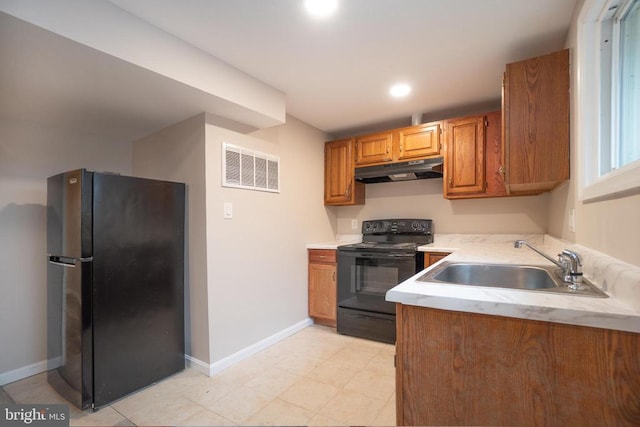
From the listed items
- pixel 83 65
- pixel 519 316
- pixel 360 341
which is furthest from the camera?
pixel 360 341

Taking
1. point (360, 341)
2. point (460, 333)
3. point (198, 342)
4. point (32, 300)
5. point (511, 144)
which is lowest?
point (360, 341)

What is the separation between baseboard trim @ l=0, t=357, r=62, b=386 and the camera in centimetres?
204

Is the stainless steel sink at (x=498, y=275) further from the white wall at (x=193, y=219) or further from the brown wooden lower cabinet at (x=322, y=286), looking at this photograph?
the white wall at (x=193, y=219)

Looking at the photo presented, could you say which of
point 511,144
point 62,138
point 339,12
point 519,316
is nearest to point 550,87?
point 511,144

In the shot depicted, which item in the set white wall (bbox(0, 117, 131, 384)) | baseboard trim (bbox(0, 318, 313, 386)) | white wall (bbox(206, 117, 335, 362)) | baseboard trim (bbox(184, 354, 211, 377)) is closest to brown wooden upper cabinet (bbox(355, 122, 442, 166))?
white wall (bbox(206, 117, 335, 362))

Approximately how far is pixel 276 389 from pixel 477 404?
1427 mm

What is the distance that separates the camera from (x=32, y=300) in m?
2.22

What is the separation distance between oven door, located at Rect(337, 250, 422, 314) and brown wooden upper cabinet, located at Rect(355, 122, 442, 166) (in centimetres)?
101

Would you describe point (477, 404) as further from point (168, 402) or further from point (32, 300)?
point (32, 300)

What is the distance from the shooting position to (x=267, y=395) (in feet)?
6.02

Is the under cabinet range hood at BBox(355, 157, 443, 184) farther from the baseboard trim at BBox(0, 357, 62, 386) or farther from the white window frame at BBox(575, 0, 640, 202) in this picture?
the baseboard trim at BBox(0, 357, 62, 386)

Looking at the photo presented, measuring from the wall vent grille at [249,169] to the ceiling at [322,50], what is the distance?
0.45 m

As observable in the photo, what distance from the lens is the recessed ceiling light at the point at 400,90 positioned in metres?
2.34

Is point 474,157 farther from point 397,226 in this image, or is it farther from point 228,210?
point 228,210
